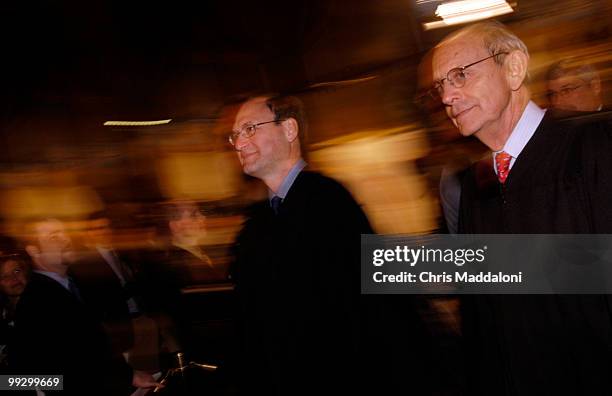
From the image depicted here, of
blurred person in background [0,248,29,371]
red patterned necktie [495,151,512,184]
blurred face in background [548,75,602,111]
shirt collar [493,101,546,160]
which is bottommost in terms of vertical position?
blurred person in background [0,248,29,371]

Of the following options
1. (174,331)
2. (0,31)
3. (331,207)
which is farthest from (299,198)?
(0,31)

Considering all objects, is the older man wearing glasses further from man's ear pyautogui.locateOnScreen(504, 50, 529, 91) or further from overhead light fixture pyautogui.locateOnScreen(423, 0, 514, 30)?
overhead light fixture pyautogui.locateOnScreen(423, 0, 514, 30)

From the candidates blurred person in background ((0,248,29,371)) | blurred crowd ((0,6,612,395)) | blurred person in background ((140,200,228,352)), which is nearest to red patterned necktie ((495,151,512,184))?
blurred crowd ((0,6,612,395))

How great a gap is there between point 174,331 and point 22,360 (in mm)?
571

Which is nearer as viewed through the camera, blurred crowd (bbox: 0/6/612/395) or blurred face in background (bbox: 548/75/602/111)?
blurred crowd (bbox: 0/6/612/395)

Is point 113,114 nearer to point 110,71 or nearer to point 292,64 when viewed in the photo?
point 110,71

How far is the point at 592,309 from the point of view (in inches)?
42.7

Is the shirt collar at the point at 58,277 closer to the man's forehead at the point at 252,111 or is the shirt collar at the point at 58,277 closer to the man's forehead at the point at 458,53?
the man's forehead at the point at 252,111

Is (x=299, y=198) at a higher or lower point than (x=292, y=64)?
lower

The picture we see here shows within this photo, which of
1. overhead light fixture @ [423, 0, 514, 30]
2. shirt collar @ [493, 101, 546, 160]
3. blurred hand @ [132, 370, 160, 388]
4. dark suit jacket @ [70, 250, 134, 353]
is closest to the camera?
shirt collar @ [493, 101, 546, 160]

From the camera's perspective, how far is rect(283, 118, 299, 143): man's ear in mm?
1774

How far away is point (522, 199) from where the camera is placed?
1.21m

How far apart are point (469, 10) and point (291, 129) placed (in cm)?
239

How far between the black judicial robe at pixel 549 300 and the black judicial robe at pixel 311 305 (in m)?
0.24
